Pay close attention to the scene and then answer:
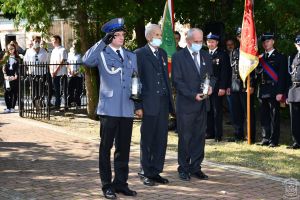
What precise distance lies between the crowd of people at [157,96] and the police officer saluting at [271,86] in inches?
0.7

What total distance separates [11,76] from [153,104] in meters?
8.69

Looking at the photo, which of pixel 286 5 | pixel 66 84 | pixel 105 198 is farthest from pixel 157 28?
pixel 66 84

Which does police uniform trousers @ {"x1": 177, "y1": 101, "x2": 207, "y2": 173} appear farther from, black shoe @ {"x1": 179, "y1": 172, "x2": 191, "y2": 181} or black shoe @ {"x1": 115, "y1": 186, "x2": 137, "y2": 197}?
black shoe @ {"x1": 115, "y1": 186, "x2": 137, "y2": 197}

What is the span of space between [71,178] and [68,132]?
414cm

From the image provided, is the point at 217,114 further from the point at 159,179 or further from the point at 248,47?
the point at 159,179

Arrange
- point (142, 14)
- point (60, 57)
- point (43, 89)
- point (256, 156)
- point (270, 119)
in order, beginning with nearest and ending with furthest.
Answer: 1. point (256, 156)
2. point (270, 119)
3. point (142, 14)
4. point (43, 89)
5. point (60, 57)

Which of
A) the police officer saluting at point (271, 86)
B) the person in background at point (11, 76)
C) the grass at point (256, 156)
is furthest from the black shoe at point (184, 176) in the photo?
the person in background at point (11, 76)

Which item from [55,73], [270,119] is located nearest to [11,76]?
[55,73]

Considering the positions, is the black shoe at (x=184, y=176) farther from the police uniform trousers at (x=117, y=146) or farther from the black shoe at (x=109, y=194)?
the black shoe at (x=109, y=194)

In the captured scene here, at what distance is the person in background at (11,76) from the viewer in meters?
15.1

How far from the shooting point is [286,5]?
11.3 m

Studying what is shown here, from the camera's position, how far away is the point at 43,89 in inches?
556

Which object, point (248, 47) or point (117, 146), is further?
point (248, 47)

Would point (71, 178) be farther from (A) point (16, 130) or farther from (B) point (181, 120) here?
(A) point (16, 130)
